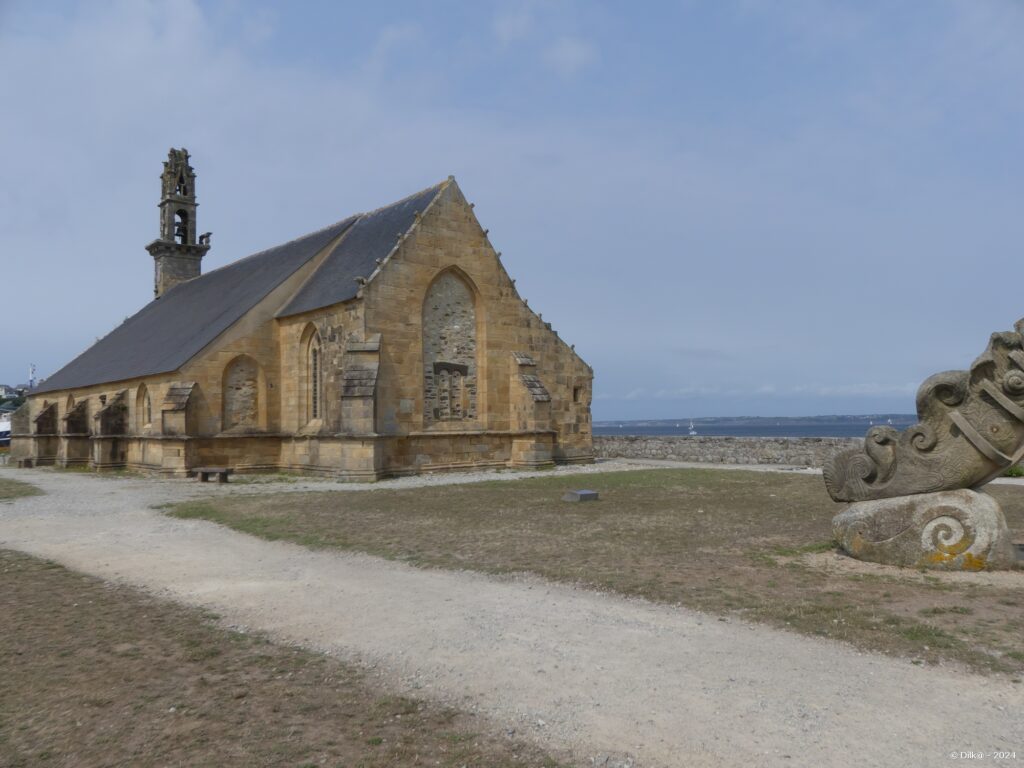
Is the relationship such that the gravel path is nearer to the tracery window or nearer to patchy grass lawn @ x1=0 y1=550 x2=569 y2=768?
patchy grass lawn @ x1=0 y1=550 x2=569 y2=768

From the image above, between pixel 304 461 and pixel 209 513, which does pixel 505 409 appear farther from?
pixel 209 513

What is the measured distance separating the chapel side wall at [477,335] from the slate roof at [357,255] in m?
0.89

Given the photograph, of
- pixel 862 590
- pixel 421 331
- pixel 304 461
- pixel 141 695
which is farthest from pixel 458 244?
pixel 141 695

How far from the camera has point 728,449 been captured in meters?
27.5

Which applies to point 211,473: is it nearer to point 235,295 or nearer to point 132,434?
point 132,434

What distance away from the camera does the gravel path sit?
12.7 ft

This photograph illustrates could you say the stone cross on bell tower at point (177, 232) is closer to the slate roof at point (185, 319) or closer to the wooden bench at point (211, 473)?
the slate roof at point (185, 319)

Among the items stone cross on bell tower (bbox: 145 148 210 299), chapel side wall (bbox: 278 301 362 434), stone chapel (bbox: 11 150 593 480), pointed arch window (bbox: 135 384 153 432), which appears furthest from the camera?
stone cross on bell tower (bbox: 145 148 210 299)

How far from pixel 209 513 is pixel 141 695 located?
385 inches

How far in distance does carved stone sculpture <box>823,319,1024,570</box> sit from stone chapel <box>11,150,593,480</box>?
15276 mm

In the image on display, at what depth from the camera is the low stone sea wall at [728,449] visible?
25.4 meters

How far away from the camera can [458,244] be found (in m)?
24.7

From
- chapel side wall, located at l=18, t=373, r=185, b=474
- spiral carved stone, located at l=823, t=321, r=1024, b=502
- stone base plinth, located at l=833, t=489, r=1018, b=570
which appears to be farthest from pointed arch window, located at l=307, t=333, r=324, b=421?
stone base plinth, located at l=833, t=489, r=1018, b=570

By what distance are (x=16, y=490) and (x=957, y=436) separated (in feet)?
71.2
